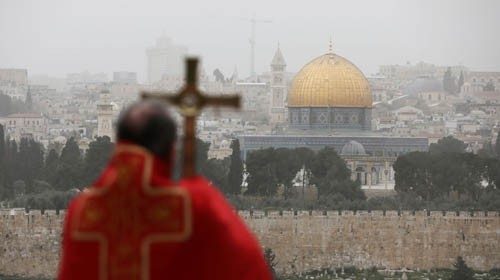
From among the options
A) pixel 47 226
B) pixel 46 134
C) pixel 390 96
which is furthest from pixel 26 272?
pixel 390 96

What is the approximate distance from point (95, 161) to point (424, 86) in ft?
349

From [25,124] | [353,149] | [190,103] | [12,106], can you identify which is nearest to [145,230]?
[190,103]

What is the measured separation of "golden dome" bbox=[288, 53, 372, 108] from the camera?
252ft

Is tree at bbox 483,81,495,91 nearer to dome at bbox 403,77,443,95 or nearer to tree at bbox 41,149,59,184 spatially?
dome at bbox 403,77,443,95

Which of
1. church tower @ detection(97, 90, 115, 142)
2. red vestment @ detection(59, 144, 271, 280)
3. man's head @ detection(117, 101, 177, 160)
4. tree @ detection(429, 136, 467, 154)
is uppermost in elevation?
church tower @ detection(97, 90, 115, 142)

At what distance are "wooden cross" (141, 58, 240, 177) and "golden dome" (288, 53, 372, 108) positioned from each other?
71697mm

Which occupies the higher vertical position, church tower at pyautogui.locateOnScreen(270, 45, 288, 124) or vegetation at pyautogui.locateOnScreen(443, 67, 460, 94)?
vegetation at pyautogui.locateOnScreen(443, 67, 460, 94)

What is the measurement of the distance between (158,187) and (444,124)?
377 feet

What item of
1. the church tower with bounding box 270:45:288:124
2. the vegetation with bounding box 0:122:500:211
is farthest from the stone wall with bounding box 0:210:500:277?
the church tower with bounding box 270:45:288:124

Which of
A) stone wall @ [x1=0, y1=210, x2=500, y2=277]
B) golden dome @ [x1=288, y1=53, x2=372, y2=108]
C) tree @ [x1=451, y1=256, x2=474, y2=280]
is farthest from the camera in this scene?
golden dome @ [x1=288, y1=53, x2=372, y2=108]

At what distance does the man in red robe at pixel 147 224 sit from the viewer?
15.6 feet

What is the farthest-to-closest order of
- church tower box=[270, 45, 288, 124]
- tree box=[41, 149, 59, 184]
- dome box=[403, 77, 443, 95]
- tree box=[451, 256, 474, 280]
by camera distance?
dome box=[403, 77, 443, 95], church tower box=[270, 45, 288, 124], tree box=[41, 149, 59, 184], tree box=[451, 256, 474, 280]

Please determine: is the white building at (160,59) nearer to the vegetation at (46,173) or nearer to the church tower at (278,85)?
the church tower at (278,85)

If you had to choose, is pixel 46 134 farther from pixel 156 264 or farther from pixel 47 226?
pixel 156 264
